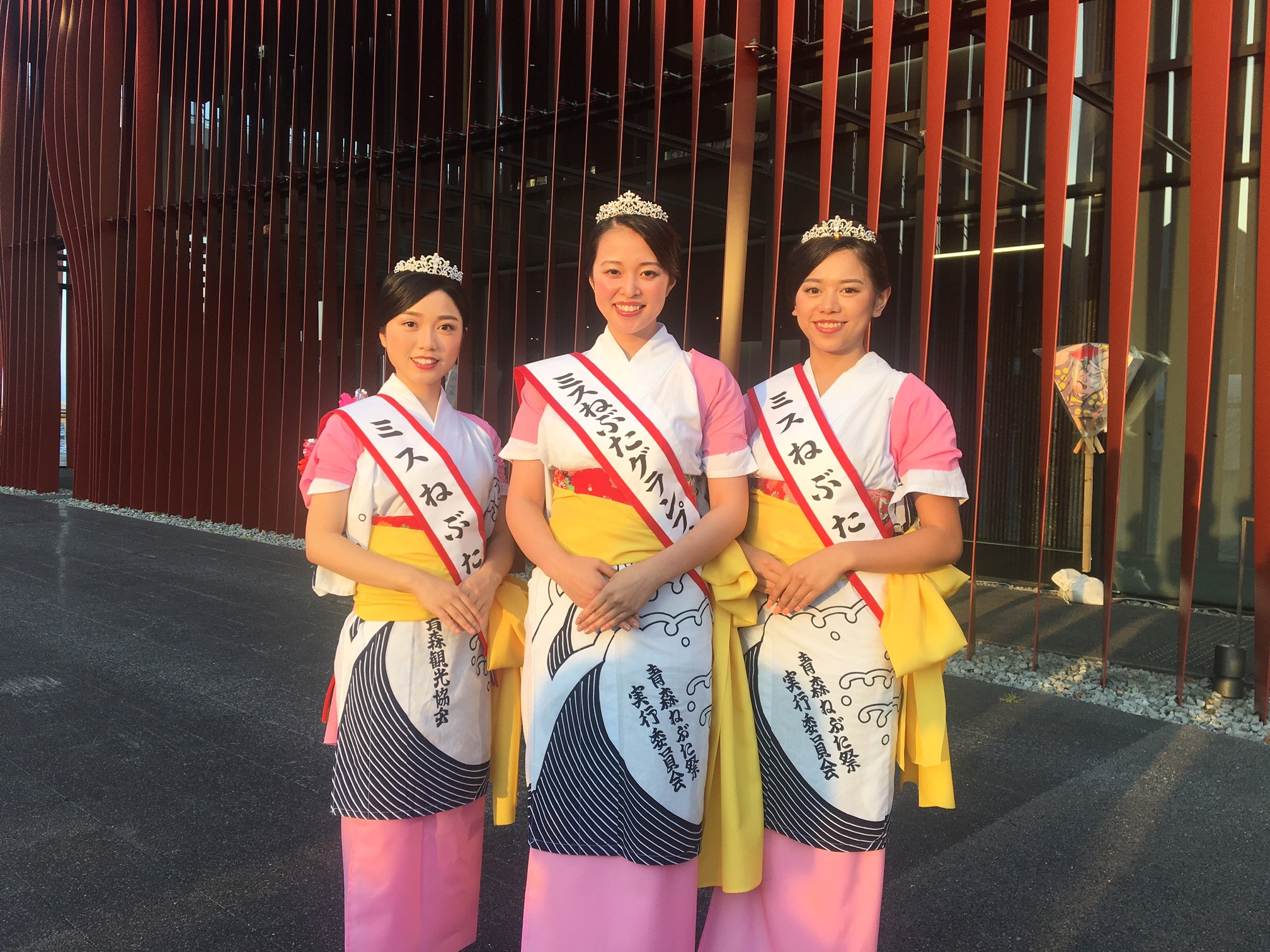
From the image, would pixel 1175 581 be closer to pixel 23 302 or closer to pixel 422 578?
pixel 422 578

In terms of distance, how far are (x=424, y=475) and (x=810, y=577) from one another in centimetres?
76

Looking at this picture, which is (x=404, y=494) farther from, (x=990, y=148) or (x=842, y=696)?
(x=990, y=148)

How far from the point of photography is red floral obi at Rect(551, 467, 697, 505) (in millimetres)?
1659

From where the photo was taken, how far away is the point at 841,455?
1685 mm

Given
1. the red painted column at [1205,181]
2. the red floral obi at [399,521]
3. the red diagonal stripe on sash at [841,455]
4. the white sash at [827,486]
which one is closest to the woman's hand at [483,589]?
the red floral obi at [399,521]

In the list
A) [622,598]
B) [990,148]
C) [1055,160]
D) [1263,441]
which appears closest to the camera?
[622,598]

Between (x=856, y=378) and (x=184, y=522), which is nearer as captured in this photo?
(x=856, y=378)

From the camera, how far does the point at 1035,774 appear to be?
322 cm

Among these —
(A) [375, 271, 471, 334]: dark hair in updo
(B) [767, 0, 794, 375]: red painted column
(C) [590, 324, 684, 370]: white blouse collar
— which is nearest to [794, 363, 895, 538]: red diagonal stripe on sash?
(C) [590, 324, 684, 370]: white blouse collar

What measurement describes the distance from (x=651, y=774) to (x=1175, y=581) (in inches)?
234

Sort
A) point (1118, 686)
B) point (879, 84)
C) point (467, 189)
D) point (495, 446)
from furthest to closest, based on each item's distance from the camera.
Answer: point (467, 189) < point (879, 84) < point (1118, 686) < point (495, 446)

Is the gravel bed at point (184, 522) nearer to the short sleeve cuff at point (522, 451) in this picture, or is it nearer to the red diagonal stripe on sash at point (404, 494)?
the red diagonal stripe on sash at point (404, 494)

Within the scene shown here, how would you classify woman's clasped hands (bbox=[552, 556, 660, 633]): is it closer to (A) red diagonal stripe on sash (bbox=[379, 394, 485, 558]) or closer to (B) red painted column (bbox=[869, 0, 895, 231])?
(A) red diagonal stripe on sash (bbox=[379, 394, 485, 558])

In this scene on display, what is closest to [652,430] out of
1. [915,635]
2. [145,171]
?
[915,635]
